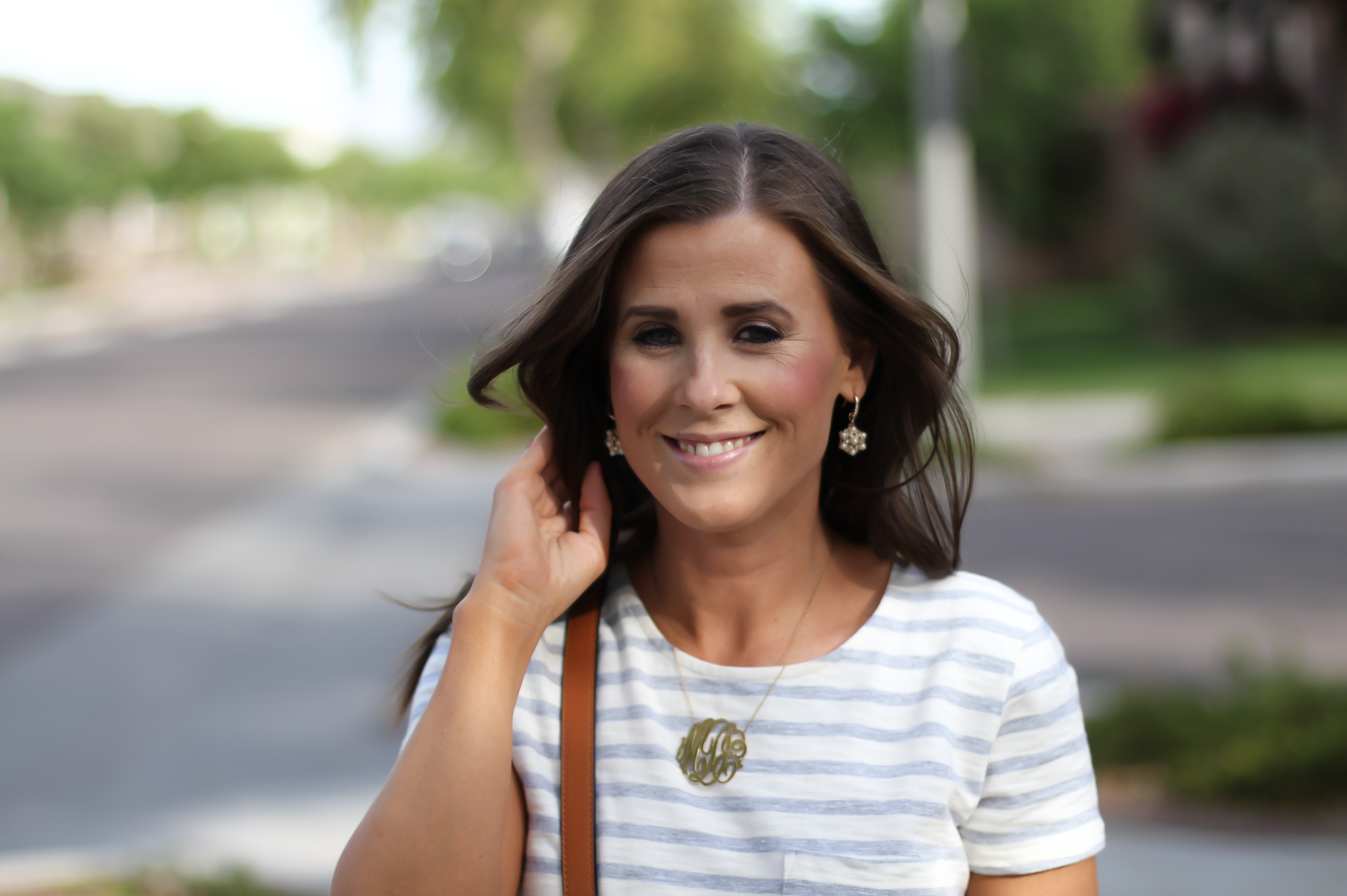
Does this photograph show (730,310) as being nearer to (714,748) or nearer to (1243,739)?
(714,748)

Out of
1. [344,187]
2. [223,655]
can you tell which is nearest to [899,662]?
[223,655]

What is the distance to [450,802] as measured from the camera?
1.67 metres

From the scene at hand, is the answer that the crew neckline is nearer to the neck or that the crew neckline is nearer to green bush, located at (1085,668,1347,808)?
the neck

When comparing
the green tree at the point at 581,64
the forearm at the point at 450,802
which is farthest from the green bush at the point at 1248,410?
the forearm at the point at 450,802

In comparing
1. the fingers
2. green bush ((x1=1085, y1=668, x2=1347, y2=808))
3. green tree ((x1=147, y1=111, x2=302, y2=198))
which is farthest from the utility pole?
green tree ((x1=147, y1=111, x2=302, y2=198))

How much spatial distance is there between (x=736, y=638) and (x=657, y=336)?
1.35ft

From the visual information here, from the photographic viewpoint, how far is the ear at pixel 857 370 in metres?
1.92

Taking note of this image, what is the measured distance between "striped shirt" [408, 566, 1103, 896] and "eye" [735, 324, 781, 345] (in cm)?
39

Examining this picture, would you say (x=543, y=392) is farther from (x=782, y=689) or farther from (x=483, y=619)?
(x=782, y=689)

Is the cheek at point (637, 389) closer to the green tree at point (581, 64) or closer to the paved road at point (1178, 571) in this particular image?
the green tree at point (581, 64)

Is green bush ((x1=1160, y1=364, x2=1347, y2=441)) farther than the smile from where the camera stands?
Yes

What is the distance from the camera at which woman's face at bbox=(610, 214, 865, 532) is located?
1752 millimetres

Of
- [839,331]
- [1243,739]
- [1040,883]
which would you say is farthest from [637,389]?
[1243,739]

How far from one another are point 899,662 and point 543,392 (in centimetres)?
60
